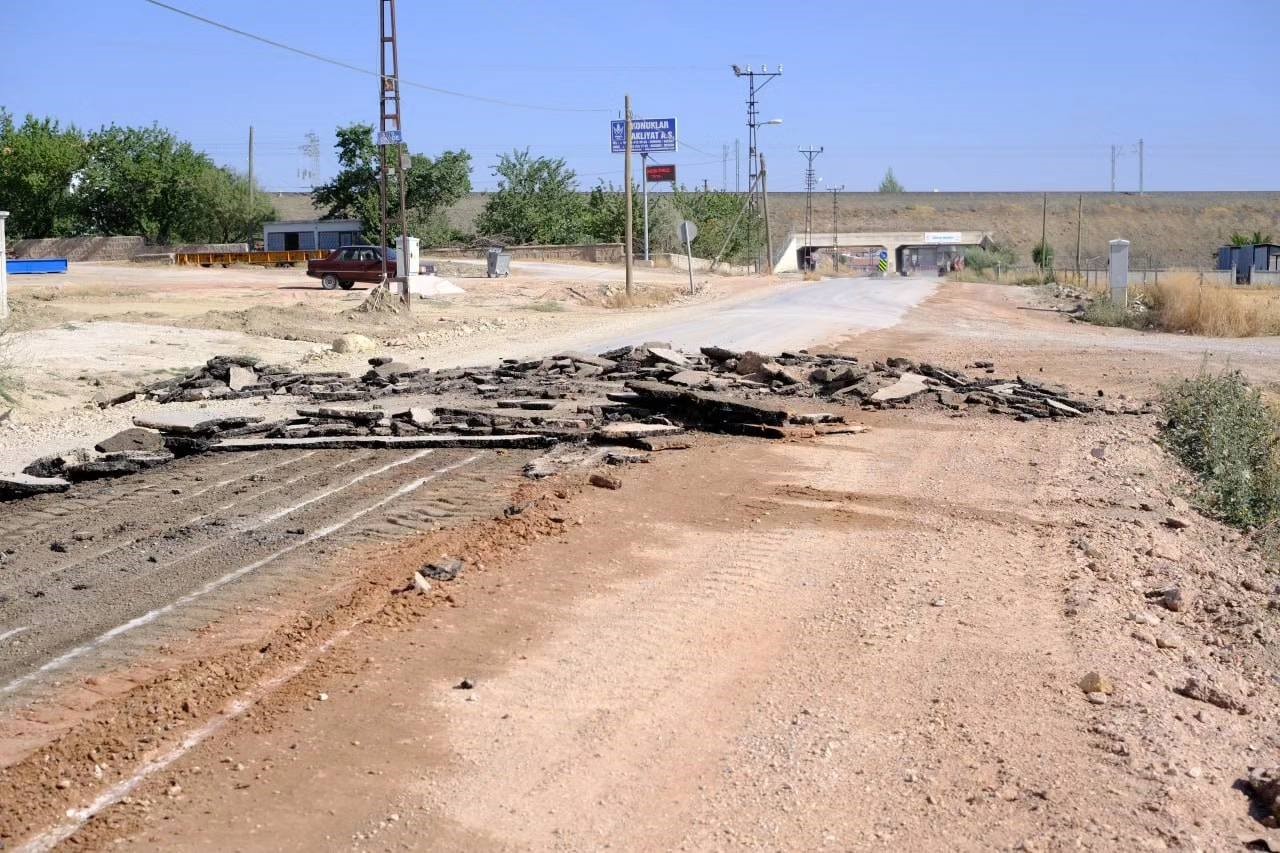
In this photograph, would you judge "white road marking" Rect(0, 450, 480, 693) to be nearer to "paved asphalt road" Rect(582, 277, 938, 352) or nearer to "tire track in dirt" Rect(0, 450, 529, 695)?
"tire track in dirt" Rect(0, 450, 529, 695)

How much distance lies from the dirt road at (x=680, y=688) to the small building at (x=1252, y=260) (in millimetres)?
65406

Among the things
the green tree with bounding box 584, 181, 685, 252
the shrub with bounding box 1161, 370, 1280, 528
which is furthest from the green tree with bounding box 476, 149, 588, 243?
the shrub with bounding box 1161, 370, 1280, 528

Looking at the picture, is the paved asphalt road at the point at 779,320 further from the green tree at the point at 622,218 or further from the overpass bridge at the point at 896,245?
the overpass bridge at the point at 896,245

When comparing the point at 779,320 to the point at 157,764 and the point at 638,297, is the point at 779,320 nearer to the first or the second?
the point at 638,297

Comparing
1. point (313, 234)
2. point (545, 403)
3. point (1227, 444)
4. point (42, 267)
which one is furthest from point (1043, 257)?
point (545, 403)

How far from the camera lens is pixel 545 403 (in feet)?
47.7

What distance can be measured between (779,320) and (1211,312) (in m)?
10.4

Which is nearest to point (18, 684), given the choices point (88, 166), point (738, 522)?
point (738, 522)

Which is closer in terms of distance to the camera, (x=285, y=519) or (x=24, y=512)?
(x=285, y=519)

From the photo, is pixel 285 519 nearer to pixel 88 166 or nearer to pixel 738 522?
pixel 738 522

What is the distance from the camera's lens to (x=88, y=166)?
80000 millimetres

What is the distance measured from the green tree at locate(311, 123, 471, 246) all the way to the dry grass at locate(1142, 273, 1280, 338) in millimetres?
48869

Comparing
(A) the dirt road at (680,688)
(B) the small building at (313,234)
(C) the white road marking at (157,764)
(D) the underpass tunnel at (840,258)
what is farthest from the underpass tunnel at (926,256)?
(C) the white road marking at (157,764)

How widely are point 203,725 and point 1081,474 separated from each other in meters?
8.49
